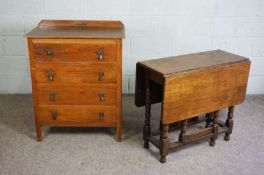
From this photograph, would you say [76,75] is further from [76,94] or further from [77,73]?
[76,94]

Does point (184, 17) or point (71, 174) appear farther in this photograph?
point (184, 17)

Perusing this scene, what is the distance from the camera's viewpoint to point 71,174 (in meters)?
2.35

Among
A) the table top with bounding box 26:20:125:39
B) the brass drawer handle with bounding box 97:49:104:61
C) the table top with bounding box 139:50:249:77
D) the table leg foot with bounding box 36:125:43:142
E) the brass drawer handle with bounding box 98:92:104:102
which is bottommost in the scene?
the table leg foot with bounding box 36:125:43:142

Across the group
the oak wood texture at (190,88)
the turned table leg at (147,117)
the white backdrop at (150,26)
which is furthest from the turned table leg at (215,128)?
the white backdrop at (150,26)

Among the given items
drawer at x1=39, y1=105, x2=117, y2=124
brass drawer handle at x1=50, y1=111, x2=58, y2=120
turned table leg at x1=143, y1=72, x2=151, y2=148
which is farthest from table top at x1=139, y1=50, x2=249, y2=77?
brass drawer handle at x1=50, y1=111, x2=58, y2=120

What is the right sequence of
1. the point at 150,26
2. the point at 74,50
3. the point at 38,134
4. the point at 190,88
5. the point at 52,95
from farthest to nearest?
1. the point at 150,26
2. the point at 38,134
3. the point at 52,95
4. the point at 74,50
5. the point at 190,88

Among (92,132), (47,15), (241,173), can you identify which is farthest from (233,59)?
(47,15)

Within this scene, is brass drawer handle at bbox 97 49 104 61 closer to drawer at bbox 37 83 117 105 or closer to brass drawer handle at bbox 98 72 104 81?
brass drawer handle at bbox 98 72 104 81

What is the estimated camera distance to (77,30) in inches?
107

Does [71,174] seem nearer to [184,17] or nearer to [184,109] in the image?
[184,109]

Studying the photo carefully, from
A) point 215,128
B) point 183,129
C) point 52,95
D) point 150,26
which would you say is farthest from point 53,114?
point 150,26

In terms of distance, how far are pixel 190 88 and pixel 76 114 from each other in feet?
3.15

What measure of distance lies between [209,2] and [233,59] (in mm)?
1096

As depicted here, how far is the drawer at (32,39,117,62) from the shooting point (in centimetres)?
246
